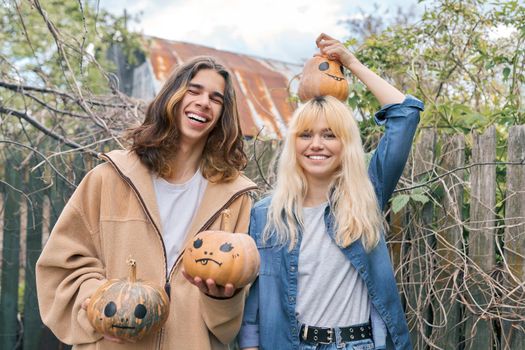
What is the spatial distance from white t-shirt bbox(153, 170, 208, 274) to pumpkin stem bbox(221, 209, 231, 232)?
0.43 ft

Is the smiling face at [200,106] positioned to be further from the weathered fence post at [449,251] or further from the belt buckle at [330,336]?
the weathered fence post at [449,251]

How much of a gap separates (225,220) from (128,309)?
0.49 metres

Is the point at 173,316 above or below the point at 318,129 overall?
below

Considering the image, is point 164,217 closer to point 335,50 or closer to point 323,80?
point 323,80

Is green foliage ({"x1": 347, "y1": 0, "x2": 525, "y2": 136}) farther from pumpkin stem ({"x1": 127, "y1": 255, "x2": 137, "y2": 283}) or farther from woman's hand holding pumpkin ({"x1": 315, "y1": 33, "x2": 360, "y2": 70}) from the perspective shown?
pumpkin stem ({"x1": 127, "y1": 255, "x2": 137, "y2": 283})

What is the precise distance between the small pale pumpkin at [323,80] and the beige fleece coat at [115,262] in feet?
2.39

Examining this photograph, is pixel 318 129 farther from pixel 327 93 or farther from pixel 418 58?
pixel 418 58

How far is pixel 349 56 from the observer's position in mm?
2594

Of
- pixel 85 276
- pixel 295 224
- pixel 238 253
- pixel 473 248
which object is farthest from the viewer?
pixel 473 248

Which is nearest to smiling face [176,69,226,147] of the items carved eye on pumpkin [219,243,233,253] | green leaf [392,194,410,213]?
carved eye on pumpkin [219,243,233,253]

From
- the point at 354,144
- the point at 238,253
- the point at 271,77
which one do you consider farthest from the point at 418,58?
the point at 271,77

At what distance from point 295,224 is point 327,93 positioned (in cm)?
65

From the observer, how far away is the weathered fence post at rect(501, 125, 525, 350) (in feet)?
8.91

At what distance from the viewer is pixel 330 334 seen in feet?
7.13
